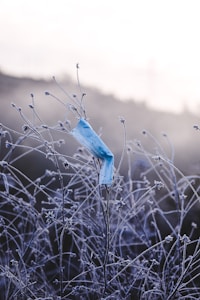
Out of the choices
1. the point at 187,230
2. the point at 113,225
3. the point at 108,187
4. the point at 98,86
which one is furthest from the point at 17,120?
the point at 108,187

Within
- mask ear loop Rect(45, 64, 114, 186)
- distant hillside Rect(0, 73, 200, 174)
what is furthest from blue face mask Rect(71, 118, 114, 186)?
distant hillside Rect(0, 73, 200, 174)

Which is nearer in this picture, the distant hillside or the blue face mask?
the blue face mask

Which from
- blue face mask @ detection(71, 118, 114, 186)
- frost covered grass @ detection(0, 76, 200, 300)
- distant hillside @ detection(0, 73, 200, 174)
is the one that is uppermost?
blue face mask @ detection(71, 118, 114, 186)

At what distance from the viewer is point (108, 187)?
4.28 ft

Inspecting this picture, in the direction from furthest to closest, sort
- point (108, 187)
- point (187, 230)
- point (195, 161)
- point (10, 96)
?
point (10, 96) → point (195, 161) → point (187, 230) → point (108, 187)

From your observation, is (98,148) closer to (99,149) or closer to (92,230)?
(99,149)

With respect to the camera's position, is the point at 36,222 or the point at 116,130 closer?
the point at 36,222

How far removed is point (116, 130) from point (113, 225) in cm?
60

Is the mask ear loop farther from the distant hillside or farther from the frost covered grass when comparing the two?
the distant hillside

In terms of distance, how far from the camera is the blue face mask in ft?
4.08

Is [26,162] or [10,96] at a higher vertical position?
[10,96]

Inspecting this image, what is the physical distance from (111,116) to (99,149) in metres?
1.23

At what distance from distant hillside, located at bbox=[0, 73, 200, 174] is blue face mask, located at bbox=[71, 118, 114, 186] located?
1.01 meters

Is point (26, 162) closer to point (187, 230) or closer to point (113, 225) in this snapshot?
point (113, 225)
